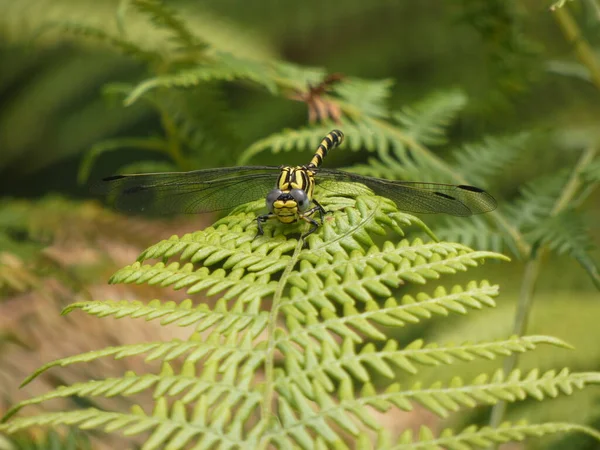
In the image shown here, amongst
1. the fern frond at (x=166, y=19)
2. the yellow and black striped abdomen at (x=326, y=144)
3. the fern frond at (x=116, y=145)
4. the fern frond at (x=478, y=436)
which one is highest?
the fern frond at (x=166, y=19)

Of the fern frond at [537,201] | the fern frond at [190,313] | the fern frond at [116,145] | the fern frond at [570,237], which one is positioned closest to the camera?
the fern frond at [190,313]

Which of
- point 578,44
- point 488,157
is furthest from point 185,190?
point 578,44

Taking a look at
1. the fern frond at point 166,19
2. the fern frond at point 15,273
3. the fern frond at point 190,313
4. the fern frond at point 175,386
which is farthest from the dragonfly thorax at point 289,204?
the fern frond at point 15,273

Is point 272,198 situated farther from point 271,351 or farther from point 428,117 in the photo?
point 428,117

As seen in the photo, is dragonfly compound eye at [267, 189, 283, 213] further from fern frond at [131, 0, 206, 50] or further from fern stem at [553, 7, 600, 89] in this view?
fern stem at [553, 7, 600, 89]

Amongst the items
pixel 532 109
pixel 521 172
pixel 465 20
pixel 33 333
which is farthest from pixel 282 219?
pixel 532 109

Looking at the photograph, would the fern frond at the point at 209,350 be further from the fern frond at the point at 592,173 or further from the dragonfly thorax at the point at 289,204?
the fern frond at the point at 592,173
